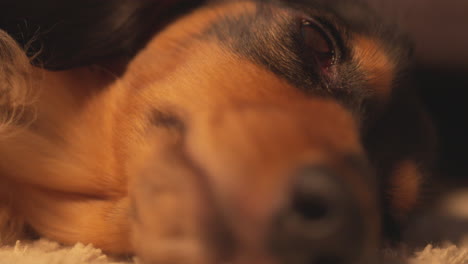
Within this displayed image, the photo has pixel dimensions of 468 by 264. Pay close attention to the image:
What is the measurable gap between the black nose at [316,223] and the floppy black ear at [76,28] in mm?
500

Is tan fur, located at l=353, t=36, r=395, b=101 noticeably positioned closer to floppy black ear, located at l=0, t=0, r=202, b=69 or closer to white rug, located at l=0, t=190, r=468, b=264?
white rug, located at l=0, t=190, r=468, b=264

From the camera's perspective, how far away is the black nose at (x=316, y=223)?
0.54 metres

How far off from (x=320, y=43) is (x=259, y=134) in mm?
361

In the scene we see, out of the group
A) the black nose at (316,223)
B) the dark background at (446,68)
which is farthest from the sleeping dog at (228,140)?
the dark background at (446,68)

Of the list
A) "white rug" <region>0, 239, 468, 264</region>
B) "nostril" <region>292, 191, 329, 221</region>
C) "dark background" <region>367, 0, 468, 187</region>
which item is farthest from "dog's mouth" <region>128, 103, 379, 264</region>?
"dark background" <region>367, 0, 468, 187</region>

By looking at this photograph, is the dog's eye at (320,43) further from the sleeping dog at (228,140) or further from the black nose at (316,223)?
the black nose at (316,223)

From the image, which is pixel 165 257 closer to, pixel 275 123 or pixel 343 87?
pixel 275 123

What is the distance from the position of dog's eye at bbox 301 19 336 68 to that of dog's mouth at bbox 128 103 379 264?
0.26 metres

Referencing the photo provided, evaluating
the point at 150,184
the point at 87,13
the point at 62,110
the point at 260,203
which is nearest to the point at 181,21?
the point at 87,13

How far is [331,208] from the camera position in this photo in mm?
561

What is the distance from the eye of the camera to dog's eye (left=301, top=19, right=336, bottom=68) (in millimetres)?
908

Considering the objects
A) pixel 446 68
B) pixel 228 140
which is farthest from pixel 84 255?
pixel 446 68

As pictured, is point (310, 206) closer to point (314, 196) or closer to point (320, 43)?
point (314, 196)

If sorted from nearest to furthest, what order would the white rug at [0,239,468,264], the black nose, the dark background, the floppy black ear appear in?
the black nose
the white rug at [0,239,468,264]
the floppy black ear
the dark background
